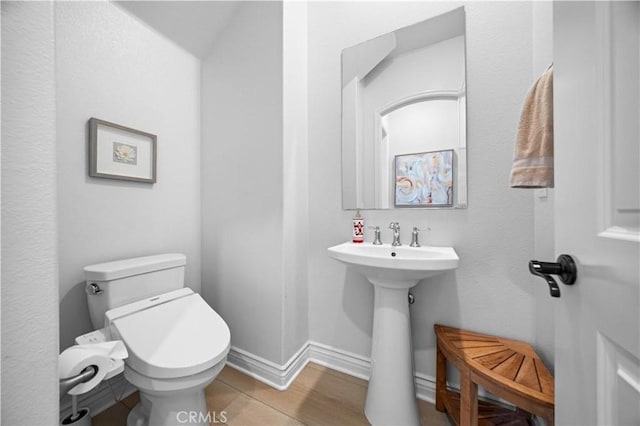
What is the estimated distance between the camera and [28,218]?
410mm

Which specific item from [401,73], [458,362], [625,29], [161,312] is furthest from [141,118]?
[458,362]

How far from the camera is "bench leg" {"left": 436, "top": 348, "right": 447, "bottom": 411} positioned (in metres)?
1.13

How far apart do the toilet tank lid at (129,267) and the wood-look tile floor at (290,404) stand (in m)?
0.68

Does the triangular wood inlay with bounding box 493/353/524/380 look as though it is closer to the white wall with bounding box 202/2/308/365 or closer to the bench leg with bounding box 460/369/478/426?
the bench leg with bounding box 460/369/478/426

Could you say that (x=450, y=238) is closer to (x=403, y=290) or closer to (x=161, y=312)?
(x=403, y=290)

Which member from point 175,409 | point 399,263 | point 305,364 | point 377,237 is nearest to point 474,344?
point 399,263

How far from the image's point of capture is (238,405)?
3.91 feet

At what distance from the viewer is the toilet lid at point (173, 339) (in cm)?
84

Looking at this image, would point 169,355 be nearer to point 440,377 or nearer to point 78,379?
point 78,379

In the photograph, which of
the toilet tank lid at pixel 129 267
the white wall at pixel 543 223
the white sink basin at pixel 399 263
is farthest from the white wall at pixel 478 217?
the toilet tank lid at pixel 129 267

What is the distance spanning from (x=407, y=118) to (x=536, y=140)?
2.29 ft

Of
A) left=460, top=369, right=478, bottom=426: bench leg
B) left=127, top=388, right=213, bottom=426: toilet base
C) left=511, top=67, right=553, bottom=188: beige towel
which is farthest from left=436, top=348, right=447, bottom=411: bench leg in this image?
left=127, top=388, right=213, bottom=426: toilet base

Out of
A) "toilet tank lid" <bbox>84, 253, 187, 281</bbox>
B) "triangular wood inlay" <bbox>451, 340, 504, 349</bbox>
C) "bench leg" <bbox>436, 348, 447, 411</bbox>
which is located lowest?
"bench leg" <bbox>436, 348, 447, 411</bbox>

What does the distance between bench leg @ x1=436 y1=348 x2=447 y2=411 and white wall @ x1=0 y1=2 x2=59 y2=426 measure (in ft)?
4.26
